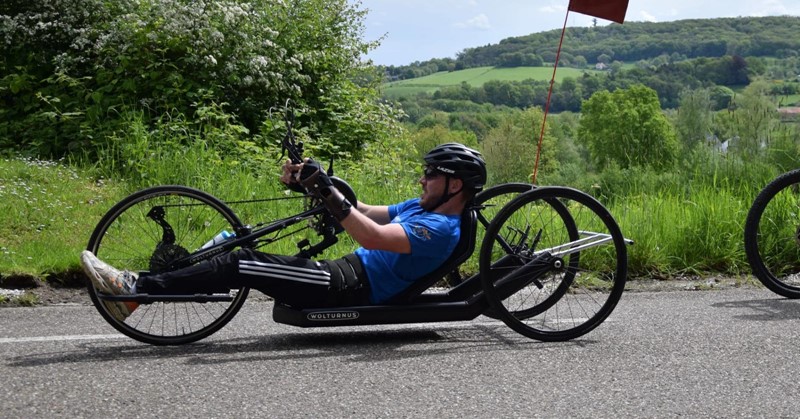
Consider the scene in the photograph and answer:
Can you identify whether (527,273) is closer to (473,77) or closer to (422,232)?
(422,232)

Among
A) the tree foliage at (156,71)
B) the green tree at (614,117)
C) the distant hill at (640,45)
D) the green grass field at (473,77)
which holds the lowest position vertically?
the green tree at (614,117)

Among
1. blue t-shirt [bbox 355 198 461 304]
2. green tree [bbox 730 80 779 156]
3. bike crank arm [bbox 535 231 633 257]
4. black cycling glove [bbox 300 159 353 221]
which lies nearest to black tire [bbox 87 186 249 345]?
black cycling glove [bbox 300 159 353 221]

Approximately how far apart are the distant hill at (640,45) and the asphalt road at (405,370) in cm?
13817

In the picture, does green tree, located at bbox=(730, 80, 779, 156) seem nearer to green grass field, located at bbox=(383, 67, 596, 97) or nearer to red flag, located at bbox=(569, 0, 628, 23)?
red flag, located at bbox=(569, 0, 628, 23)

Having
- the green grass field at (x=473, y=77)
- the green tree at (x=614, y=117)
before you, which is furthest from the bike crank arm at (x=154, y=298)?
the green grass field at (x=473, y=77)

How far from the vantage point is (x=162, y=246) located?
5070mm

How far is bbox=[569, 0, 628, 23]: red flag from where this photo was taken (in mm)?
7590

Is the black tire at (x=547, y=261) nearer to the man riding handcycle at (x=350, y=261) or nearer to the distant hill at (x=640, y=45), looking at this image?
the man riding handcycle at (x=350, y=261)

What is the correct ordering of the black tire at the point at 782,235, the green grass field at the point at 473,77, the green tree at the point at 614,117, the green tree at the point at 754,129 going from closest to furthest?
the black tire at the point at 782,235
the green tree at the point at 754,129
the green tree at the point at 614,117
the green grass field at the point at 473,77

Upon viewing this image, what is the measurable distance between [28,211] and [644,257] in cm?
500

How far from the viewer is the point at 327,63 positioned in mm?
13914

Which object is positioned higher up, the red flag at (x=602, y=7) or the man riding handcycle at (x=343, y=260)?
the red flag at (x=602, y=7)

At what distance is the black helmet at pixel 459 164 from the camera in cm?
518

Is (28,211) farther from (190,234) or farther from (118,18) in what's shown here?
(118,18)
